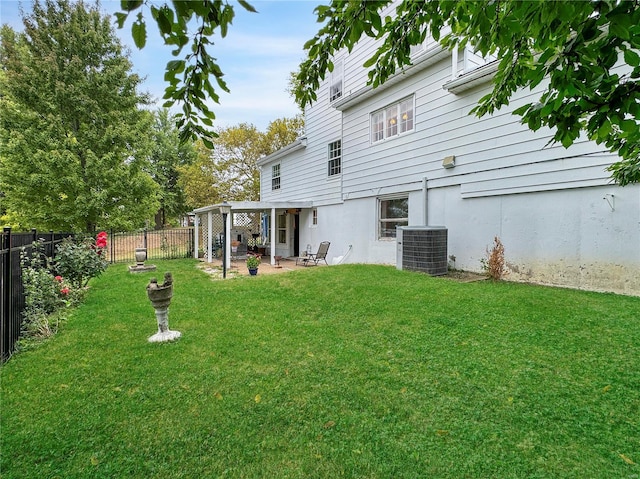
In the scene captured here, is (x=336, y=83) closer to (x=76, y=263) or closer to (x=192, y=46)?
(x=76, y=263)

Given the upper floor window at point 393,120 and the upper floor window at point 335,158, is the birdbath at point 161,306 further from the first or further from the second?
the upper floor window at point 335,158

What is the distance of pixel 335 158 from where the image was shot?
1245 cm

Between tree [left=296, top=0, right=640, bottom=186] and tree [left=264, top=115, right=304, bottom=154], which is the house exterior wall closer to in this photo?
tree [left=296, top=0, right=640, bottom=186]

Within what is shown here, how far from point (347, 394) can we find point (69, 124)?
14768mm

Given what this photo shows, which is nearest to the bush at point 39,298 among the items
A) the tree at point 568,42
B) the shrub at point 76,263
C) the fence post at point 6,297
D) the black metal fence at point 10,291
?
the black metal fence at point 10,291

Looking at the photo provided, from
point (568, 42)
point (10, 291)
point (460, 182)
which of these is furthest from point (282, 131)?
point (568, 42)

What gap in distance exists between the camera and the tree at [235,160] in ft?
83.9

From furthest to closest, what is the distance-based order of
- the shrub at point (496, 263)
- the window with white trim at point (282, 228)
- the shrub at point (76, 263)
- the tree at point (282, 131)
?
the tree at point (282, 131) < the window with white trim at point (282, 228) < the shrub at point (496, 263) < the shrub at point (76, 263)

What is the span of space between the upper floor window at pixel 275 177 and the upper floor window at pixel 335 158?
4.88 metres

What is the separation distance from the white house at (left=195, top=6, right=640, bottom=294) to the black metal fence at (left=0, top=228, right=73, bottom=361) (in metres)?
7.99

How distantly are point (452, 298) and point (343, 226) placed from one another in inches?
268

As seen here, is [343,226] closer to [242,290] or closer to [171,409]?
[242,290]

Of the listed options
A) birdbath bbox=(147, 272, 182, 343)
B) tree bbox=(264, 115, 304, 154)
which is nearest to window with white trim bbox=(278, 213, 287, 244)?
tree bbox=(264, 115, 304, 154)

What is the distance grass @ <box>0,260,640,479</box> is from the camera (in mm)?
2174
